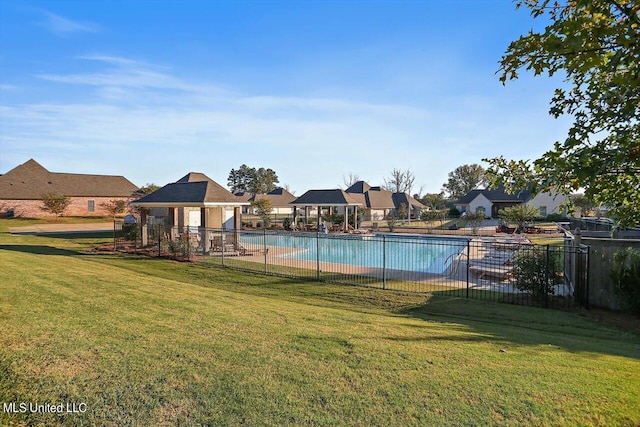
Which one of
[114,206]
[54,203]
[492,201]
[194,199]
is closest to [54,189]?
[54,203]

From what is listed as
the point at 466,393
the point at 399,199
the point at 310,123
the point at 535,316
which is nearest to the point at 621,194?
the point at 466,393

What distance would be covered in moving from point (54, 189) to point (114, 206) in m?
6.75

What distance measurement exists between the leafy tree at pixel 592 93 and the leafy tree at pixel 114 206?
53863 millimetres

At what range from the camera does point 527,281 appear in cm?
1071

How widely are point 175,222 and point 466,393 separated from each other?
1059 inches

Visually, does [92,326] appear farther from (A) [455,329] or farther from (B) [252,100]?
(B) [252,100]

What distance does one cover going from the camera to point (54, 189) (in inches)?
1919

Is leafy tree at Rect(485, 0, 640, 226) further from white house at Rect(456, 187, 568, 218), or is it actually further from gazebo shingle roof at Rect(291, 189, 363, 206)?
white house at Rect(456, 187, 568, 218)

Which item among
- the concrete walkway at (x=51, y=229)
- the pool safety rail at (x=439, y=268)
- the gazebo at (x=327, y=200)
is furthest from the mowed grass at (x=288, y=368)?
the concrete walkway at (x=51, y=229)

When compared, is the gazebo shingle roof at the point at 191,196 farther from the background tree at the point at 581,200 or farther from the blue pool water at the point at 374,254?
the background tree at the point at 581,200

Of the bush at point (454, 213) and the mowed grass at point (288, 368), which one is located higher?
the bush at point (454, 213)

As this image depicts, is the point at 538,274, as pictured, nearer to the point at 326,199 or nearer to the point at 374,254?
the point at 374,254

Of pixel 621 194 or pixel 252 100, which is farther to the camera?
pixel 252 100

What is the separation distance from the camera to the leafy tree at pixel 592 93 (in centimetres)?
245
